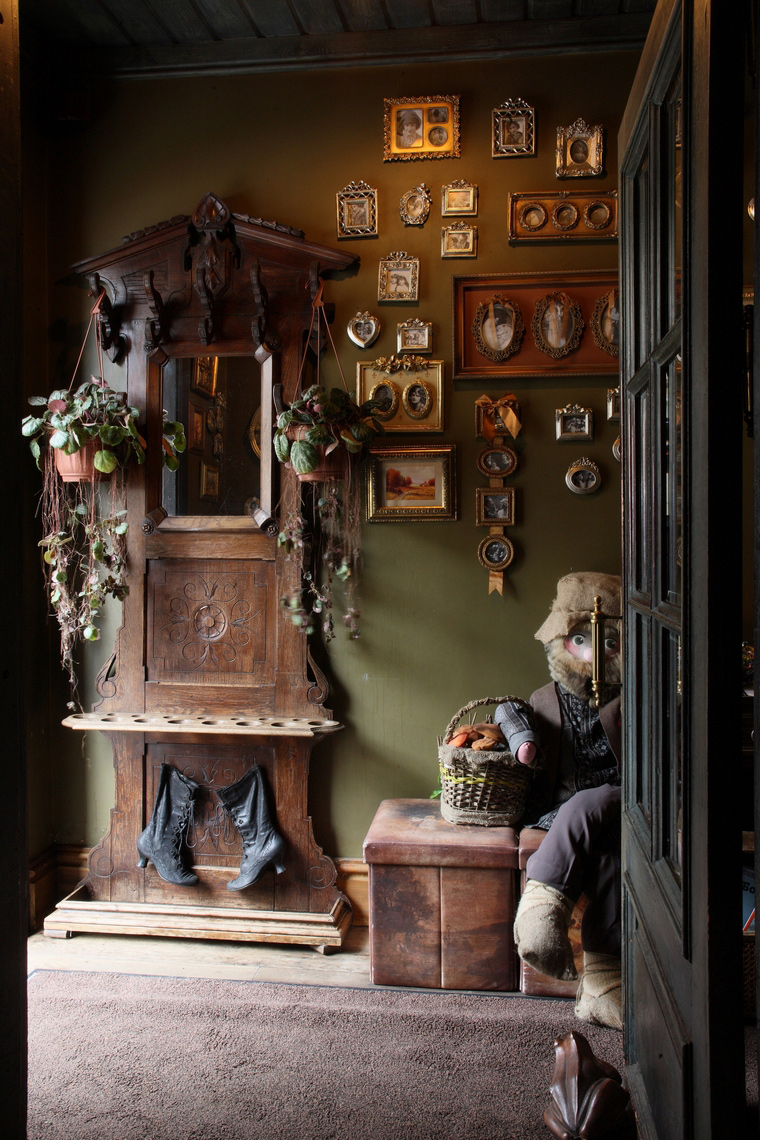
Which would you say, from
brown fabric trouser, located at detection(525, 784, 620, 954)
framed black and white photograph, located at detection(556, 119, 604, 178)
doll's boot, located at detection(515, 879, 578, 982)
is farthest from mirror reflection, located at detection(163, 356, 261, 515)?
doll's boot, located at detection(515, 879, 578, 982)

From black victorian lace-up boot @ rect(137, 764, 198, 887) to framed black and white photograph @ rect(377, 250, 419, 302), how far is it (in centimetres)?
198

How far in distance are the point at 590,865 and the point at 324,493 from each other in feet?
5.05

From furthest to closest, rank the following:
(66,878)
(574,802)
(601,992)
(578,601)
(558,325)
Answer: (66,878) < (558,325) < (578,601) < (574,802) < (601,992)

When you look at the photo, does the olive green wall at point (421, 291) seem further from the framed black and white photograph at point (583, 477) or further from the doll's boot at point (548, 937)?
the doll's boot at point (548, 937)

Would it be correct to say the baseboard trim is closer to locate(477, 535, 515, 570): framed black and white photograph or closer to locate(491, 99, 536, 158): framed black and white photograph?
locate(477, 535, 515, 570): framed black and white photograph

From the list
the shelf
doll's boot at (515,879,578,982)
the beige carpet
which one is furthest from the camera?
the shelf

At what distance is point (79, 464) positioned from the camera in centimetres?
294

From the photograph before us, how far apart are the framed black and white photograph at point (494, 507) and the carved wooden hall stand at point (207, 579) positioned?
2.23 feet

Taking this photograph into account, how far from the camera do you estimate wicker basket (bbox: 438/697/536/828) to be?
265 centimetres

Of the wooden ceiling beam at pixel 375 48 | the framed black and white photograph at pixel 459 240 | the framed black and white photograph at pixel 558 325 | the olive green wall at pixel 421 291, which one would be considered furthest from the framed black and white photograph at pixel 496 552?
the wooden ceiling beam at pixel 375 48

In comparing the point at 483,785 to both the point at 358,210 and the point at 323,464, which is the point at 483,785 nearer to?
the point at 323,464

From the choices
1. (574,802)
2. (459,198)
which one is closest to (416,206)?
(459,198)

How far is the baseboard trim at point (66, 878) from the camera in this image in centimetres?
308

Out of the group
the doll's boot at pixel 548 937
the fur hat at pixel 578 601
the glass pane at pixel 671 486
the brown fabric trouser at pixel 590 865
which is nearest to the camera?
the glass pane at pixel 671 486
